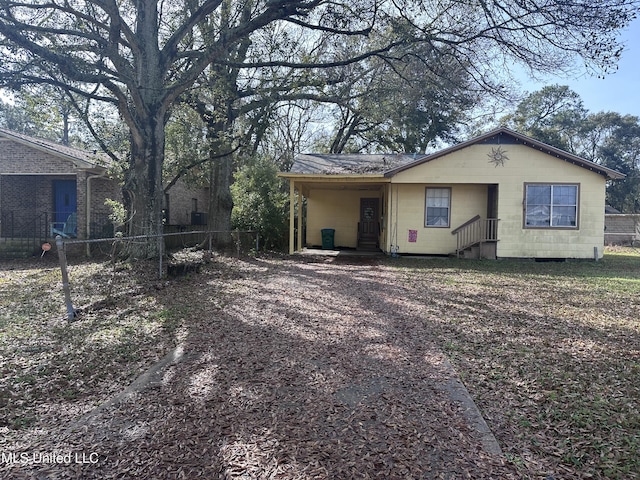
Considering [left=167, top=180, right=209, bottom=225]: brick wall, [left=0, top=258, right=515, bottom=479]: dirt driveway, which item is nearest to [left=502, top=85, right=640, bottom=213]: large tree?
[left=167, top=180, right=209, bottom=225]: brick wall

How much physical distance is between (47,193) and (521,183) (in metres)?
18.2

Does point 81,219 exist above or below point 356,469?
above

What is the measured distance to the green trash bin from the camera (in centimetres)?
1761

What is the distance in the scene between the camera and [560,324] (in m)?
5.73

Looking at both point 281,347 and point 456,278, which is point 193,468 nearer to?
point 281,347

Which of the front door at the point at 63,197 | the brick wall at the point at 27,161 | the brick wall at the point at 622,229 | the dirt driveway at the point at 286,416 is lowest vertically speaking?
the dirt driveway at the point at 286,416

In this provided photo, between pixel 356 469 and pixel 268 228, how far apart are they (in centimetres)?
1387

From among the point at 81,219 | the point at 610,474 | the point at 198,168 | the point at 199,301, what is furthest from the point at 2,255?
the point at 610,474

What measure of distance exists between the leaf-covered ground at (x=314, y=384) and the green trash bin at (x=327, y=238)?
1003 cm

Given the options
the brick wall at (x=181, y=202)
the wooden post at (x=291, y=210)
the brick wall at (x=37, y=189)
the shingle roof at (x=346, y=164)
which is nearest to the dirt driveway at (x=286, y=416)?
the wooden post at (x=291, y=210)

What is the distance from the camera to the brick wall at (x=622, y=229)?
71.1ft

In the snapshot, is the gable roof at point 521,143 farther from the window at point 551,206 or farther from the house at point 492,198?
the window at point 551,206

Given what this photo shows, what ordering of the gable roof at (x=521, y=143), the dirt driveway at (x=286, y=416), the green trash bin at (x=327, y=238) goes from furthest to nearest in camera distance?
the green trash bin at (x=327, y=238) → the gable roof at (x=521, y=143) → the dirt driveway at (x=286, y=416)

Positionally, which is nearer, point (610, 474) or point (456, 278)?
point (610, 474)
